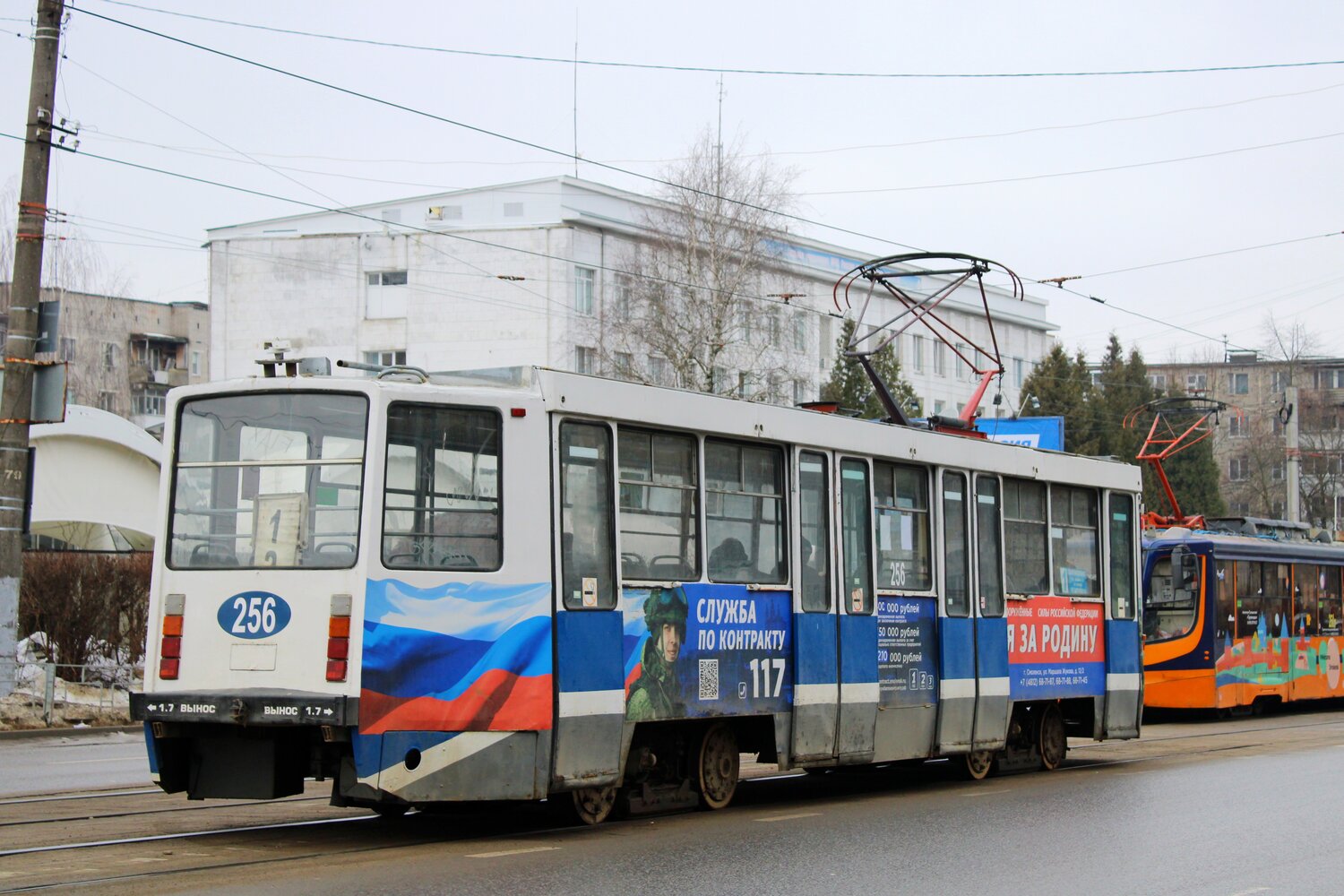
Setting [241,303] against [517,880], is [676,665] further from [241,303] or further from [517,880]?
[241,303]

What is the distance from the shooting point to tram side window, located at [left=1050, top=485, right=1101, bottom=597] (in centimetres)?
1692

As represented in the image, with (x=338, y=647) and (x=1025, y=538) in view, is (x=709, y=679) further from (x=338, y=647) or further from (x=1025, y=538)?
(x=1025, y=538)

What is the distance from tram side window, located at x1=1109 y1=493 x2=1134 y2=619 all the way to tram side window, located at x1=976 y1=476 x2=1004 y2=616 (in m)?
2.43

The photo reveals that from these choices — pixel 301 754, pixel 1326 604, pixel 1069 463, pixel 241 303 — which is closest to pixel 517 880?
pixel 301 754

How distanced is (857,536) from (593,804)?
363cm

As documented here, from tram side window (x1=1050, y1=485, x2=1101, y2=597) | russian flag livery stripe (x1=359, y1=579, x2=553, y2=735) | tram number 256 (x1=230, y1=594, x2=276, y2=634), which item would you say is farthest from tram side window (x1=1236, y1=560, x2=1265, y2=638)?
tram number 256 (x1=230, y1=594, x2=276, y2=634)

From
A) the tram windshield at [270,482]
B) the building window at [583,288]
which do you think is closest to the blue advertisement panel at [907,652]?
the tram windshield at [270,482]

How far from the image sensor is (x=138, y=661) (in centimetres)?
2462

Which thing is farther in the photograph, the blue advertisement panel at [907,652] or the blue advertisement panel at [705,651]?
the blue advertisement panel at [907,652]

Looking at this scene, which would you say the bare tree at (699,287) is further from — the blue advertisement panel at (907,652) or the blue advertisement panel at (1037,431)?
the blue advertisement panel at (907,652)

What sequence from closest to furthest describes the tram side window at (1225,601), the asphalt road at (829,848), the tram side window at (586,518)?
1. the asphalt road at (829,848)
2. the tram side window at (586,518)
3. the tram side window at (1225,601)

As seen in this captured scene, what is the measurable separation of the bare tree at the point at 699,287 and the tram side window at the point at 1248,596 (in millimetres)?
17738

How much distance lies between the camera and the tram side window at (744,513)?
1238 centimetres

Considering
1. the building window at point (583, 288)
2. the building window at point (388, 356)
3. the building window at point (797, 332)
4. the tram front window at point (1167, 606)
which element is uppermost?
the building window at point (583, 288)
